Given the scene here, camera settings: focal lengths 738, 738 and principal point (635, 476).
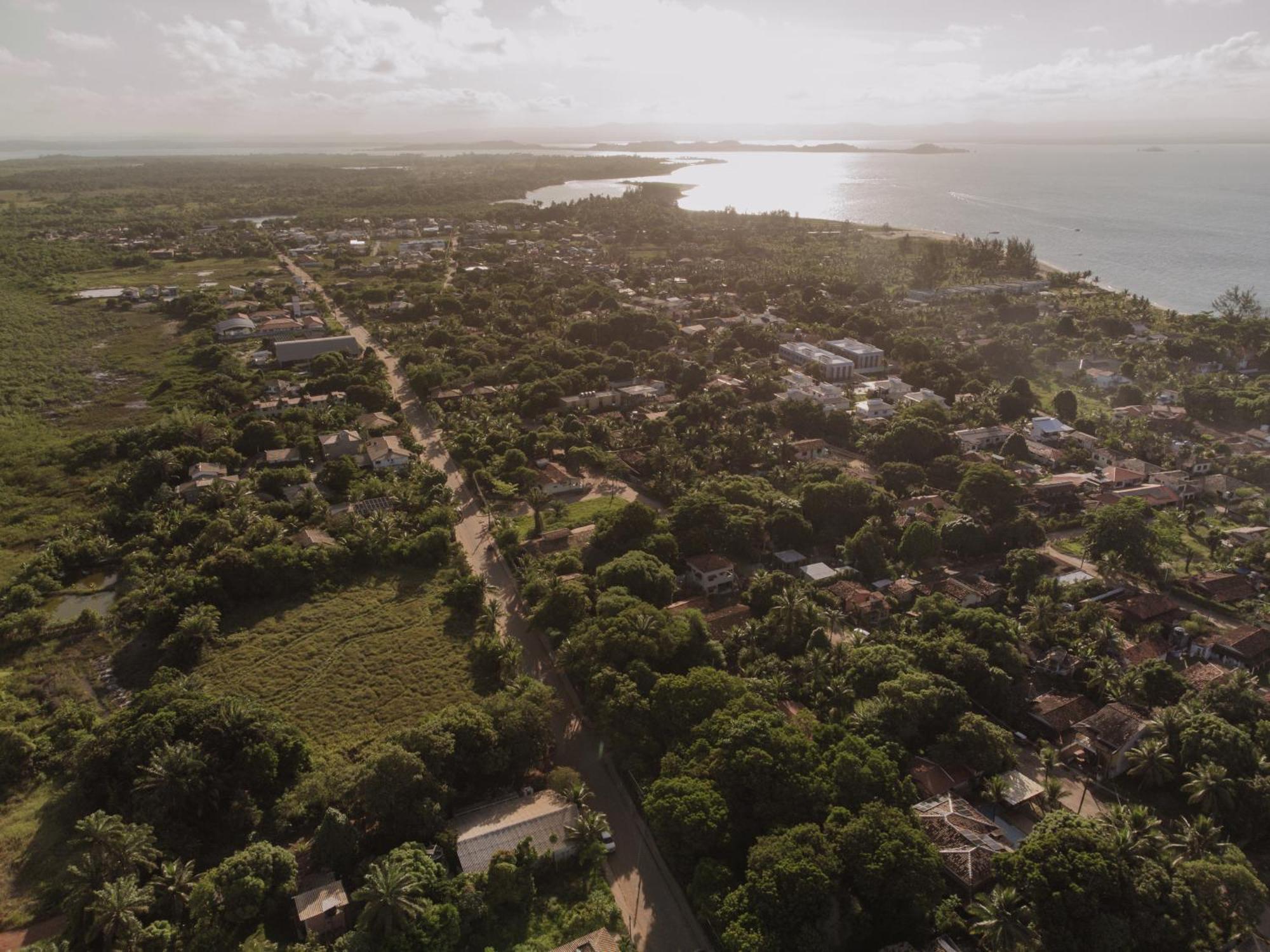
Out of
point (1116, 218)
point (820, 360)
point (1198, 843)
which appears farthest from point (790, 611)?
point (1116, 218)

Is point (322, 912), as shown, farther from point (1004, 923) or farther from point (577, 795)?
point (1004, 923)

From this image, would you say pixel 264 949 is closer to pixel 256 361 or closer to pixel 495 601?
pixel 495 601

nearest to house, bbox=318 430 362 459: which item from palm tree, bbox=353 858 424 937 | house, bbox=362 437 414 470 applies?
house, bbox=362 437 414 470

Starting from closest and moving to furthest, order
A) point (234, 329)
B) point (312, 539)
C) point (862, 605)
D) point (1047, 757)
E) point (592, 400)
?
1. point (1047, 757)
2. point (862, 605)
3. point (312, 539)
4. point (592, 400)
5. point (234, 329)

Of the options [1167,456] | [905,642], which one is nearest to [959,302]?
[1167,456]

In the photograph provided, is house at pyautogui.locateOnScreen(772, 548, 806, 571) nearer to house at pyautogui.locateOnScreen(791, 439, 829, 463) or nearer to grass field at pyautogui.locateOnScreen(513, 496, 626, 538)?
grass field at pyautogui.locateOnScreen(513, 496, 626, 538)

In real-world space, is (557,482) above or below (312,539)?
below
